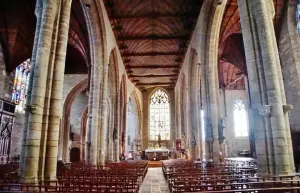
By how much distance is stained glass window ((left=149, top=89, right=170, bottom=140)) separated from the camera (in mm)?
30627

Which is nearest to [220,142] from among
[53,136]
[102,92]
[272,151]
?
[272,151]

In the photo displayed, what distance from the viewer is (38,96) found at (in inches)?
254

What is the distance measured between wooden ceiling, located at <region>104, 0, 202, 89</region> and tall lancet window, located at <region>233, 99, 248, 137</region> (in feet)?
27.8

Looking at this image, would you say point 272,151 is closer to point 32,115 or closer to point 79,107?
point 32,115

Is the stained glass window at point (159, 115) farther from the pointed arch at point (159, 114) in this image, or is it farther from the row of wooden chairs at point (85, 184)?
the row of wooden chairs at point (85, 184)

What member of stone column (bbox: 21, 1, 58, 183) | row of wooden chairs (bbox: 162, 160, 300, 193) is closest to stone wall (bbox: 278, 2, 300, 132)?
row of wooden chairs (bbox: 162, 160, 300, 193)

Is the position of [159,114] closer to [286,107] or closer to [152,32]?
[152,32]

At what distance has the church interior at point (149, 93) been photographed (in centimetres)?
617

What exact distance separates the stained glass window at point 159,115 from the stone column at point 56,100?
24429 mm

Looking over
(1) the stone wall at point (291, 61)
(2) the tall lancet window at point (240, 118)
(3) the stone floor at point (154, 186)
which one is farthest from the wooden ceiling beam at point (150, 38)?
(2) the tall lancet window at point (240, 118)

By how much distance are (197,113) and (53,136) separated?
1307 cm

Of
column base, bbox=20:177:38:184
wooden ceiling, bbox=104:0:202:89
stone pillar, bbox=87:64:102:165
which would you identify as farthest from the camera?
wooden ceiling, bbox=104:0:202:89

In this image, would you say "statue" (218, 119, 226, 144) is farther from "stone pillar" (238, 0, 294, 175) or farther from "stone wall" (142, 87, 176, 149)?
"stone wall" (142, 87, 176, 149)

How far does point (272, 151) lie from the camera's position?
240 inches
